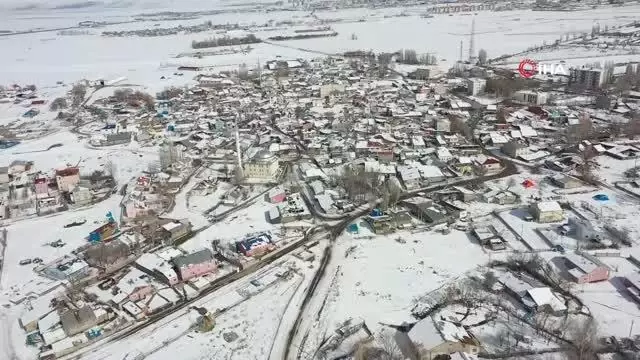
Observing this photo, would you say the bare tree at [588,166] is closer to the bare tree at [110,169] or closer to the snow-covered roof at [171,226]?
the snow-covered roof at [171,226]

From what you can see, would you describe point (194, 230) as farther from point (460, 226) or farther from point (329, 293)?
point (460, 226)

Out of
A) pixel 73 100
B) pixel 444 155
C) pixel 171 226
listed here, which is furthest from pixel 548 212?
pixel 73 100

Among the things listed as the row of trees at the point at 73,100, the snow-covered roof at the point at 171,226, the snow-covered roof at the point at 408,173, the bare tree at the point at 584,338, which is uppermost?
the row of trees at the point at 73,100

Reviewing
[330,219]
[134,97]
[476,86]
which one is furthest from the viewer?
[134,97]

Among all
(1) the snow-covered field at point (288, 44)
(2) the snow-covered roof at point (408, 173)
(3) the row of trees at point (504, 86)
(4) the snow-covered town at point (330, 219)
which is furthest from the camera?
(1) the snow-covered field at point (288, 44)

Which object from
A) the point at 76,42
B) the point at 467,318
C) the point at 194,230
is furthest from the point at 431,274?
the point at 76,42

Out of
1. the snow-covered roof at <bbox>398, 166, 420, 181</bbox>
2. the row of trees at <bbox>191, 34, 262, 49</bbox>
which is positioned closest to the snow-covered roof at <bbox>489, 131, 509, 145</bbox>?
the snow-covered roof at <bbox>398, 166, 420, 181</bbox>

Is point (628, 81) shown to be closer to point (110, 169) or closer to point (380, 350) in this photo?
point (380, 350)

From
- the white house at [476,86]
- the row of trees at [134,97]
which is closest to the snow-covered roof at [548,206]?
the white house at [476,86]
